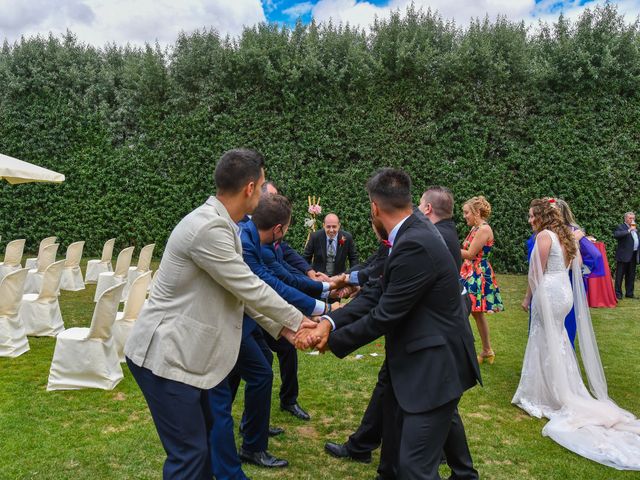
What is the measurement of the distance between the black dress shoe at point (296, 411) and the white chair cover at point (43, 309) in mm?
4093

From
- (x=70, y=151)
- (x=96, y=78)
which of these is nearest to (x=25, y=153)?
(x=70, y=151)

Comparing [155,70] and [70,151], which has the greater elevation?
[155,70]

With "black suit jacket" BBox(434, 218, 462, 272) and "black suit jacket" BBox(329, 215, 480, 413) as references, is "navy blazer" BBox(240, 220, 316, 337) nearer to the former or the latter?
"black suit jacket" BBox(434, 218, 462, 272)

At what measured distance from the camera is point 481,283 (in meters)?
6.48

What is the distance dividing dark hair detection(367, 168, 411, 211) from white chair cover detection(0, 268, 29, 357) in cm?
537

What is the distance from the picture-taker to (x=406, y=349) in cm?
277

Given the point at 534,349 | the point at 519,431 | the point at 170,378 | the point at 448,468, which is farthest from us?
the point at 534,349

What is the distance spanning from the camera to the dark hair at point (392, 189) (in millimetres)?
2934

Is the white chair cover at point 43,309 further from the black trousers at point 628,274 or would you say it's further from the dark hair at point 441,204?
the black trousers at point 628,274

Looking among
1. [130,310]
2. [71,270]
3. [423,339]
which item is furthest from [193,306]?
[71,270]

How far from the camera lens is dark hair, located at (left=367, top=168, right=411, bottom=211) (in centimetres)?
293

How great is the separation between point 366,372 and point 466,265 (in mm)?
1741

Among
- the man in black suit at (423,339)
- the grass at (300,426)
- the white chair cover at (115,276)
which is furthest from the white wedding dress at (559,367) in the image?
the white chair cover at (115,276)

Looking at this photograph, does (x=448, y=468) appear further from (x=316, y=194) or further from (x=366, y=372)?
(x=316, y=194)
